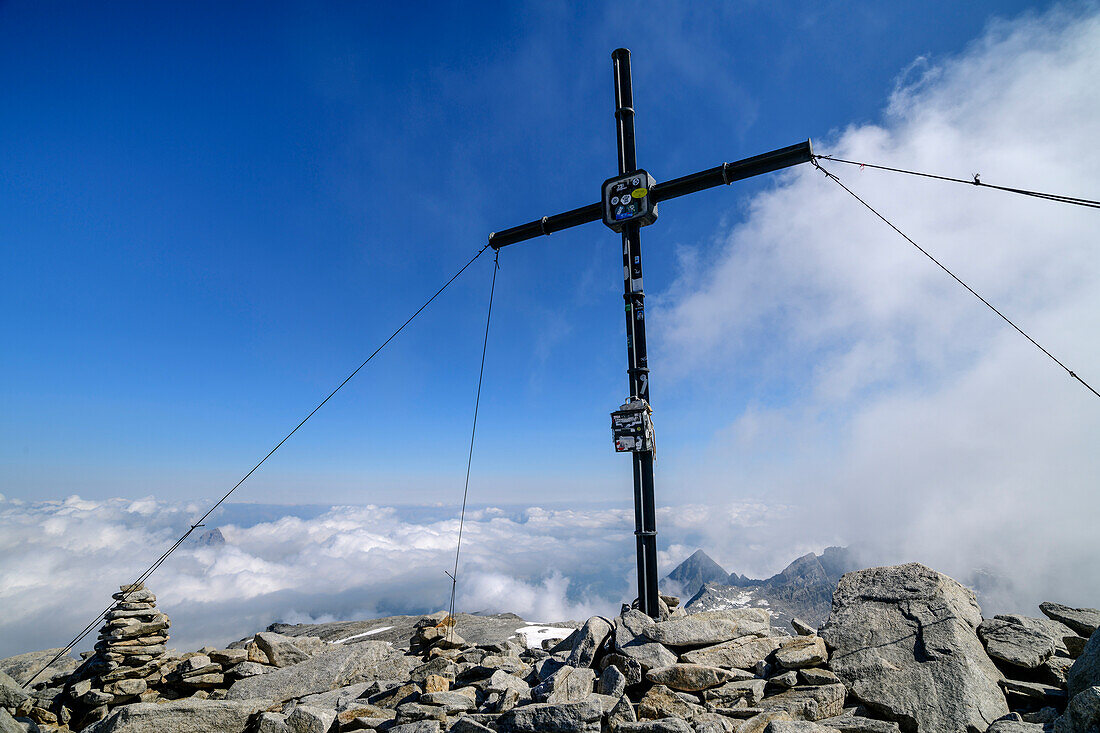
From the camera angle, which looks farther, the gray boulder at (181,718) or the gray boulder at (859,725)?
the gray boulder at (181,718)

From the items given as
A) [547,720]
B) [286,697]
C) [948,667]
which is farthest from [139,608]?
[948,667]

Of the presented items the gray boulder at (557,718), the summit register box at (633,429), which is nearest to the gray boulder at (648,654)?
the gray boulder at (557,718)

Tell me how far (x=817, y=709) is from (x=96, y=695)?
18.4m

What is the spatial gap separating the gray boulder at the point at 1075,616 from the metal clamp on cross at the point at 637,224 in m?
7.46

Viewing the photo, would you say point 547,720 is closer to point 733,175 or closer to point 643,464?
point 643,464

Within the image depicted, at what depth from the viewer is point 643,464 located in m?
12.0

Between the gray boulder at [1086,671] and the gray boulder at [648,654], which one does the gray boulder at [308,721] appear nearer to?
the gray boulder at [648,654]

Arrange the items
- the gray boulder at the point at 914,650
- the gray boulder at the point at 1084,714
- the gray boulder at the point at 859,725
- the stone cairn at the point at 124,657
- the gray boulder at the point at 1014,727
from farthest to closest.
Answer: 1. the stone cairn at the point at 124,657
2. the gray boulder at the point at 914,650
3. the gray boulder at the point at 859,725
4. the gray boulder at the point at 1014,727
5. the gray boulder at the point at 1084,714

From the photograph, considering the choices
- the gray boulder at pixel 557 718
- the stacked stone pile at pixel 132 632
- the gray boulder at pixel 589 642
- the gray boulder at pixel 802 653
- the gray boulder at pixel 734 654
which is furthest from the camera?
the stacked stone pile at pixel 132 632

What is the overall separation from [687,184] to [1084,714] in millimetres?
11408

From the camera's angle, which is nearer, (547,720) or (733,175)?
(547,720)

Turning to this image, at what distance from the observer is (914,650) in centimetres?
817

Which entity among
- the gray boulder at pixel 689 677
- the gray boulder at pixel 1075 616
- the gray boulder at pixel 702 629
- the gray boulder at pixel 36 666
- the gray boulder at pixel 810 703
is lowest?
the gray boulder at pixel 36 666

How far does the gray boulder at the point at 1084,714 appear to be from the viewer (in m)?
4.73
